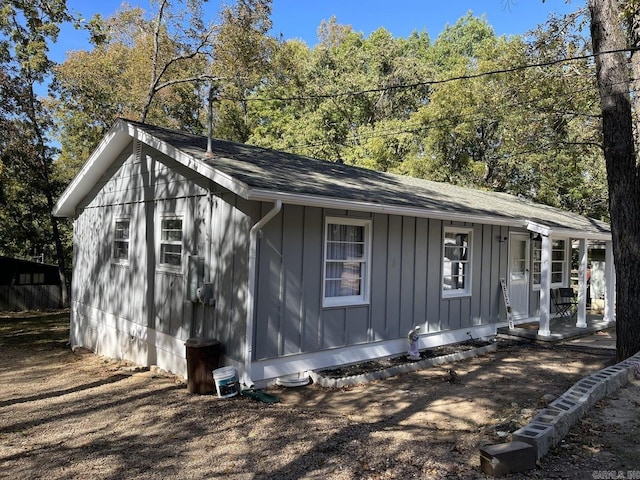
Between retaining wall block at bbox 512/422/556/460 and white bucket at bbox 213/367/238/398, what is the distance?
363 centimetres

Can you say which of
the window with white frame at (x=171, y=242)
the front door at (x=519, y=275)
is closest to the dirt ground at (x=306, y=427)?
the window with white frame at (x=171, y=242)

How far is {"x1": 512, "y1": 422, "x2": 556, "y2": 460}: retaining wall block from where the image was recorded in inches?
141

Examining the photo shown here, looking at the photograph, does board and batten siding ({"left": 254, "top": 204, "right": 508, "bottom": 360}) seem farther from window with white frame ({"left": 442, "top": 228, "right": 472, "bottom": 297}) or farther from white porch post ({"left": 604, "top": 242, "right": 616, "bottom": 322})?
white porch post ({"left": 604, "top": 242, "right": 616, "bottom": 322})

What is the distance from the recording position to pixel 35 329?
47.0 feet

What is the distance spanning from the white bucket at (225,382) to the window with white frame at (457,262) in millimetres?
4876

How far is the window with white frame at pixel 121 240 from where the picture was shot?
944 centimetres

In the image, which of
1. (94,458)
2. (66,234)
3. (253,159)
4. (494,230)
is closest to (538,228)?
(494,230)

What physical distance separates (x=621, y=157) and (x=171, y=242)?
23.4 ft

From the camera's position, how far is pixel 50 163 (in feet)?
65.0

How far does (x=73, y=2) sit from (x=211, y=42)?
1212 cm

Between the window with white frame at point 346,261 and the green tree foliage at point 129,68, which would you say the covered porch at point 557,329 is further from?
the green tree foliage at point 129,68

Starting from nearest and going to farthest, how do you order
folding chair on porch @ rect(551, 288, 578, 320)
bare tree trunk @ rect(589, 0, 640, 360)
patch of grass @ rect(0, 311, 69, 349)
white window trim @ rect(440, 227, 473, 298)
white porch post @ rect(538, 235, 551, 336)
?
1. bare tree trunk @ rect(589, 0, 640, 360)
2. white window trim @ rect(440, 227, 473, 298)
3. white porch post @ rect(538, 235, 551, 336)
4. patch of grass @ rect(0, 311, 69, 349)
5. folding chair on porch @ rect(551, 288, 578, 320)

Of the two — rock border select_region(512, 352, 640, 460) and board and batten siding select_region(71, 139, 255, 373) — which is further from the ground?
board and batten siding select_region(71, 139, 255, 373)

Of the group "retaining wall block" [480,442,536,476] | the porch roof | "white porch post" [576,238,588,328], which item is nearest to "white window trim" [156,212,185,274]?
the porch roof
